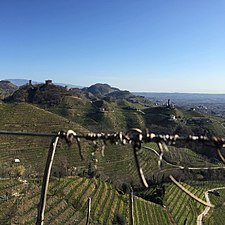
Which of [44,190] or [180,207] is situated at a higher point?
[44,190]

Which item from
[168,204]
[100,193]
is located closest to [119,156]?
[168,204]

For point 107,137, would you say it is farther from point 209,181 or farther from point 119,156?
point 209,181

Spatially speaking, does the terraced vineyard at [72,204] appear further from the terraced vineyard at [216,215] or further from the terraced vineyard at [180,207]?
the terraced vineyard at [216,215]

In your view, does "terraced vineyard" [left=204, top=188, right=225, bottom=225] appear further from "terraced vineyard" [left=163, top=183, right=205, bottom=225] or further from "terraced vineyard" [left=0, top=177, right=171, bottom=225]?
"terraced vineyard" [left=0, top=177, right=171, bottom=225]

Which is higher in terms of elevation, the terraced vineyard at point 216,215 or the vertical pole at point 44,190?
the vertical pole at point 44,190

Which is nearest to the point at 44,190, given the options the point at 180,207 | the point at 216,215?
the point at 180,207

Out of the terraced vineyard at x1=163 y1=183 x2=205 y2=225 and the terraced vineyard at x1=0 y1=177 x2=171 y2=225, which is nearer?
the terraced vineyard at x1=0 y1=177 x2=171 y2=225

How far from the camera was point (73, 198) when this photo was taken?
95.8 feet

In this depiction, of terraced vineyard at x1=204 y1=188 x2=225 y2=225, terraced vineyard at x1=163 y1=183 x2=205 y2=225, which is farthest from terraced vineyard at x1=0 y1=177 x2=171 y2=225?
terraced vineyard at x1=204 y1=188 x2=225 y2=225

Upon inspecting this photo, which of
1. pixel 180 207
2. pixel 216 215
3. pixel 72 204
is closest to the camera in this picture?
pixel 72 204

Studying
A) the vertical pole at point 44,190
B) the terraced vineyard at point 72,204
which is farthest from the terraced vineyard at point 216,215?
the vertical pole at point 44,190

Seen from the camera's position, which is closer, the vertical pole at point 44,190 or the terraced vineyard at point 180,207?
the vertical pole at point 44,190

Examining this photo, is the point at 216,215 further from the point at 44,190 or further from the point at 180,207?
the point at 44,190

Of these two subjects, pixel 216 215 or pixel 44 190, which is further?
pixel 216 215
